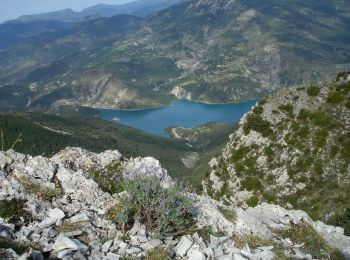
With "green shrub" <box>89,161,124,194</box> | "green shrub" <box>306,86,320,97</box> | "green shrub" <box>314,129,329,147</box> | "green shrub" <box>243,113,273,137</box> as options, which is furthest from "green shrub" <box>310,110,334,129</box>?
"green shrub" <box>89,161,124,194</box>

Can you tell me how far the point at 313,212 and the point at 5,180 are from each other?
46971 millimetres

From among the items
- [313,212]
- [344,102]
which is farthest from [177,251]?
[344,102]

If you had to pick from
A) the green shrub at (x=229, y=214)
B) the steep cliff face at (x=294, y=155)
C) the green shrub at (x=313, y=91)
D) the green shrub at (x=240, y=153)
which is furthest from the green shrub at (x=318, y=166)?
the green shrub at (x=229, y=214)

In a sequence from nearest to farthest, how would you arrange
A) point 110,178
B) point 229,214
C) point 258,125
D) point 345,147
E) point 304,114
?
point 229,214
point 110,178
point 345,147
point 304,114
point 258,125

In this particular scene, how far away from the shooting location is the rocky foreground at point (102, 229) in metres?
12.9

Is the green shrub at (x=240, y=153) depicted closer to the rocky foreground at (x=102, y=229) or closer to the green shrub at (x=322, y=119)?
the green shrub at (x=322, y=119)


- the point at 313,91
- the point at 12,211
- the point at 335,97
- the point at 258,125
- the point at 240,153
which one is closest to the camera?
the point at 12,211

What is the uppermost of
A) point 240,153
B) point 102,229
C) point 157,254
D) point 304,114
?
point 102,229

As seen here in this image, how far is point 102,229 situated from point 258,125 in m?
62.2

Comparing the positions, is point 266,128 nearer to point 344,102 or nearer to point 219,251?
point 344,102

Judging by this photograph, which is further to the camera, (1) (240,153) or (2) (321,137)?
(1) (240,153)

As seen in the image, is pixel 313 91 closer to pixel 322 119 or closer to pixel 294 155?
pixel 322 119

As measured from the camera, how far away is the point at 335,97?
71.9 m

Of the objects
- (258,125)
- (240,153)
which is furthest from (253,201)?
(258,125)
